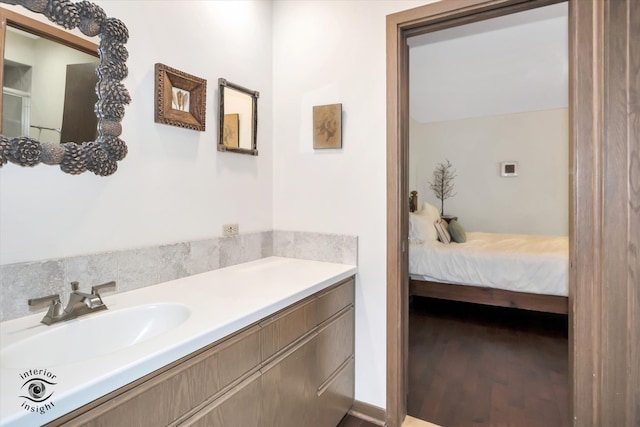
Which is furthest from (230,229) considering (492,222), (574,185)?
(492,222)

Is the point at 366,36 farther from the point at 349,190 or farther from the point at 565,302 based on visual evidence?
the point at 565,302

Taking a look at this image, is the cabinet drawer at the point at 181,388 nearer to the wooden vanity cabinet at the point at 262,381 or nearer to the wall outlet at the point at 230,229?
the wooden vanity cabinet at the point at 262,381

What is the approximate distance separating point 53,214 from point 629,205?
1928mm

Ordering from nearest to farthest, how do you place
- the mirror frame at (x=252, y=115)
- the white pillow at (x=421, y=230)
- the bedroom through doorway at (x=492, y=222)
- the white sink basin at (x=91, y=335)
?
the white sink basin at (x=91, y=335), the mirror frame at (x=252, y=115), the bedroom through doorway at (x=492, y=222), the white pillow at (x=421, y=230)

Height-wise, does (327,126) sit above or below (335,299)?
above

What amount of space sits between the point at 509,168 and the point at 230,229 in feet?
16.4

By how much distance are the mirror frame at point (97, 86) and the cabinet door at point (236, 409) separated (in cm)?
94

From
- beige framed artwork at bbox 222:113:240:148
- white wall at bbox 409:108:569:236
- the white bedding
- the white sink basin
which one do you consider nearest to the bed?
the white bedding

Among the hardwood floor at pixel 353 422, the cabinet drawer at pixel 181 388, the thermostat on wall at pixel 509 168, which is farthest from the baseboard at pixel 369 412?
the thermostat on wall at pixel 509 168

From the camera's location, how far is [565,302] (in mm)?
3090

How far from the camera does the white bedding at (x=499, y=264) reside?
3.13 meters

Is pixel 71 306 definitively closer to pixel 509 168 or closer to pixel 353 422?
pixel 353 422

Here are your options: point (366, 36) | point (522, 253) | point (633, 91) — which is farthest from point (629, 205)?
point (522, 253)

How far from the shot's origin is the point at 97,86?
1277 mm
